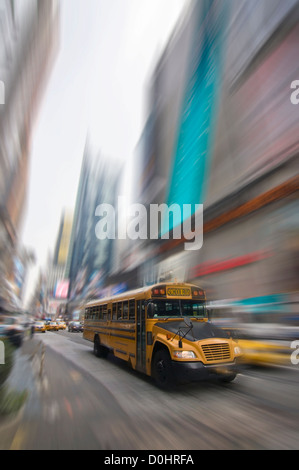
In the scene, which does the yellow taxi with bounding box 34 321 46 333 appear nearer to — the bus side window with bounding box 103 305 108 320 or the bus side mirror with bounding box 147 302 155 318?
the bus side window with bounding box 103 305 108 320

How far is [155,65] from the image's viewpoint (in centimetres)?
5225

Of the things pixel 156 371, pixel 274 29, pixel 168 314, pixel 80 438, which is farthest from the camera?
pixel 274 29

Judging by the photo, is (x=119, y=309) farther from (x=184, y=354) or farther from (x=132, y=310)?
(x=184, y=354)

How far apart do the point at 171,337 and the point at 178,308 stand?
116cm

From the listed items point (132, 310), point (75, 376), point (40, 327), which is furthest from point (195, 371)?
point (40, 327)

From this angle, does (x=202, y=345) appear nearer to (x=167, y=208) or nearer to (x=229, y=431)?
(x=229, y=431)

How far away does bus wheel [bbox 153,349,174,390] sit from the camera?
545 cm

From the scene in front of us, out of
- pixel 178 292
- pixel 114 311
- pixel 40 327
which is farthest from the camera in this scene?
pixel 40 327

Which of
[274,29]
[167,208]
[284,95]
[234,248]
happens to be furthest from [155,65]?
[234,248]

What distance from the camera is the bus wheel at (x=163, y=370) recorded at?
5449mm

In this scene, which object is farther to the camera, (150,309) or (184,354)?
(150,309)

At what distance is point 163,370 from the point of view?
5688 millimetres

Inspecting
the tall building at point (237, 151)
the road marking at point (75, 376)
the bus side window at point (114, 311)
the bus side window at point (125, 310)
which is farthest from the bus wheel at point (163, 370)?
the tall building at point (237, 151)

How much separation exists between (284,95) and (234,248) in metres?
11.1
